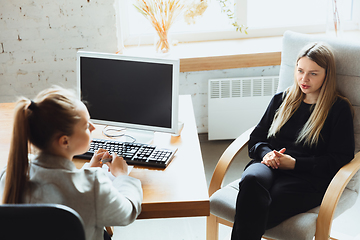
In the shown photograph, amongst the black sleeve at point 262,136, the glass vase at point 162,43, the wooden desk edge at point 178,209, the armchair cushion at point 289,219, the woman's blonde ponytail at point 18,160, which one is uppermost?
the glass vase at point 162,43

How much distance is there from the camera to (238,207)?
150 cm

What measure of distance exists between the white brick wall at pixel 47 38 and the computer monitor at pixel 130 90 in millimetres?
1059

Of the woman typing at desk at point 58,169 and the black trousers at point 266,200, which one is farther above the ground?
the woman typing at desk at point 58,169

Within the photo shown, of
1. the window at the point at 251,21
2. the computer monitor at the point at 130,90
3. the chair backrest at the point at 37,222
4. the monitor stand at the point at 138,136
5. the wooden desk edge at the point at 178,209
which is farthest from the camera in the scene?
the window at the point at 251,21

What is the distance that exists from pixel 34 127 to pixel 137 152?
21.3 inches

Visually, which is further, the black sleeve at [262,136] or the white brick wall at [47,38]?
the white brick wall at [47,38]

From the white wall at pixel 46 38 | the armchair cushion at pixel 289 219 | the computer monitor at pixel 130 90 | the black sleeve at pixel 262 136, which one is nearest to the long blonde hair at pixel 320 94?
the black sleeve at pixel 262 136

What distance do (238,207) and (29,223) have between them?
925mm

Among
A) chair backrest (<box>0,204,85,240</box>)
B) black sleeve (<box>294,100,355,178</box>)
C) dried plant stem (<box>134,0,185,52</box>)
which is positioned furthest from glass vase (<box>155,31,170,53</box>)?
chair backrest (<box>0,204,85,240</box>)

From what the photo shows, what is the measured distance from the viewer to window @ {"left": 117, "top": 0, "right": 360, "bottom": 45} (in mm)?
2973

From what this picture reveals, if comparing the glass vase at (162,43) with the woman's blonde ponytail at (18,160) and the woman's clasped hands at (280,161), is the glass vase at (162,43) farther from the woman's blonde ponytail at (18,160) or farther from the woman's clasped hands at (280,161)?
the woman's blonde ponytail at (18,160)

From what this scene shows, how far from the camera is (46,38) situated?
263 centimetres

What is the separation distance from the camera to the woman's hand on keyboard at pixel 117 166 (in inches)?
52.0

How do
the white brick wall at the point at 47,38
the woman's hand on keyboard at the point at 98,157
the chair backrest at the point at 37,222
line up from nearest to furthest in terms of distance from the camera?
1. the chair backrest at the point at 37,222
2. the woman's hand on keyboard at the point at 98,157
3. the white brick wall at the point at 47,38
